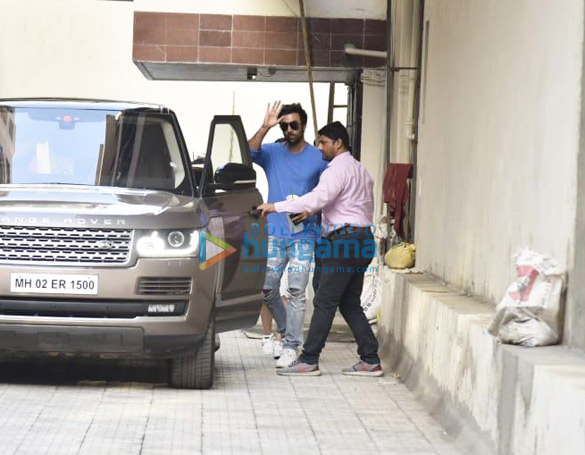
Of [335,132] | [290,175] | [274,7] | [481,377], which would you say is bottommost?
[481,377]

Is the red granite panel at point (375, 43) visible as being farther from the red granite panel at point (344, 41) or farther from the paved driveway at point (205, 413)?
the paved driveway at point (205, 413)

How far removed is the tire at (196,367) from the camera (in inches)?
357

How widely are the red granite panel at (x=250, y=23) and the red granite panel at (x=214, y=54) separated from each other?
1.02ft

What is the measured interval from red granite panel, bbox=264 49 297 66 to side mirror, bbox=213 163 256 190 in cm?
607

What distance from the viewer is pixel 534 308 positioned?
22.0 feet

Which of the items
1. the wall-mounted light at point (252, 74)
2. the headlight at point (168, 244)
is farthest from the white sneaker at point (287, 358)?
the wall-mounted light at point (252, 74)

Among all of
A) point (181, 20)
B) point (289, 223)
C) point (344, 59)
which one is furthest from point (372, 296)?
point (181, 20)

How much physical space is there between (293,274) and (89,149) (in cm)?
194

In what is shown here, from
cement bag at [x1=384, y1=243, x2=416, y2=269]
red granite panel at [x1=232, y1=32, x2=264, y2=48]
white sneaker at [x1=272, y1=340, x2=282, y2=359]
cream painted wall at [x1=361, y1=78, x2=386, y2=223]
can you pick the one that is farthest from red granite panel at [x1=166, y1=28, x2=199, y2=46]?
white sneaker at [x1=272, y1=340, x2=282, y2=359]

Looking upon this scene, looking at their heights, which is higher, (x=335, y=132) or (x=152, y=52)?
(x=152, y=52)

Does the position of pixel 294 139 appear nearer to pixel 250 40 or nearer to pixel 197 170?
pixel 197 170

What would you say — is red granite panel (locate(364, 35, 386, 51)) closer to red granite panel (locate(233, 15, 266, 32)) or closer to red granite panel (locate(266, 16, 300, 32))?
red granite panel (locate(266, 16, 300, 32))

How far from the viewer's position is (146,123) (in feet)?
32.7

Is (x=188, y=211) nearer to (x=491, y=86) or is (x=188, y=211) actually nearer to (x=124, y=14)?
(x=491, y=86)
